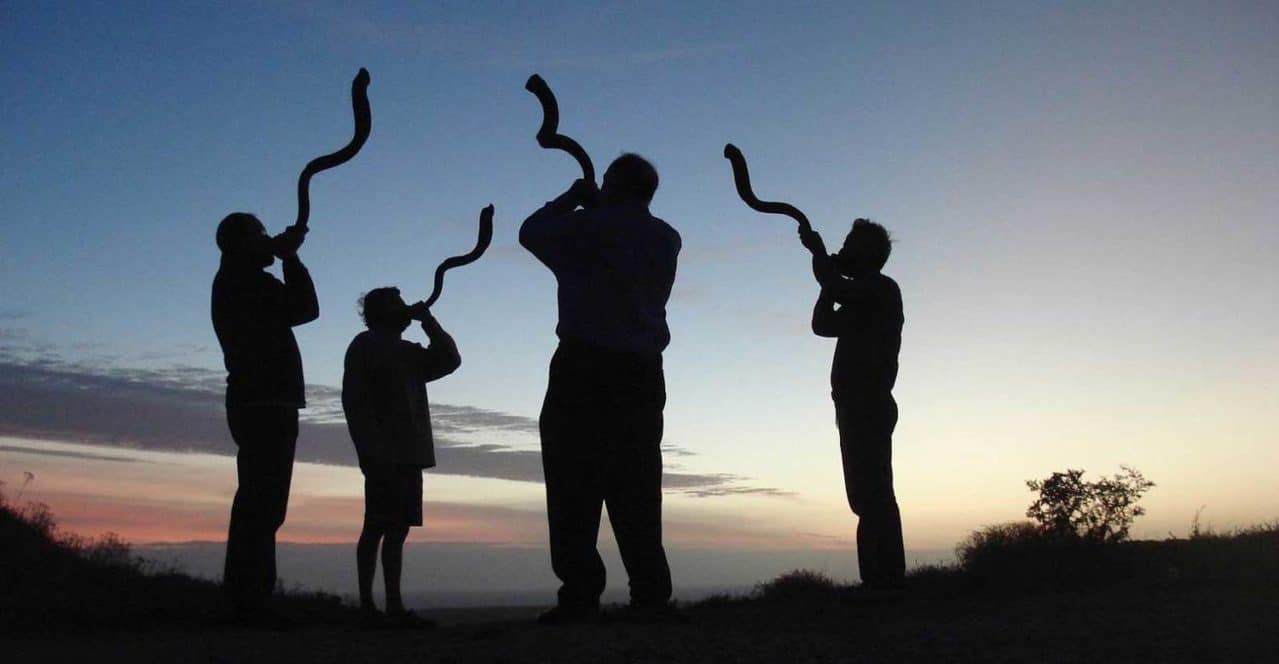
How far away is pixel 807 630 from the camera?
595 centimetres

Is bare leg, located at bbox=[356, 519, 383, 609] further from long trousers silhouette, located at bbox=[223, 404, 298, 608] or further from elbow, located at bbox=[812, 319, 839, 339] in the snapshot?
elbow, located at bbox=[812, 319, 839, 339]

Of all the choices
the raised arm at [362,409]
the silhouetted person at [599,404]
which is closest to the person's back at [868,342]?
the silhouetted person at [599,404]

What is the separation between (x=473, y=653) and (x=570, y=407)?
1570mm

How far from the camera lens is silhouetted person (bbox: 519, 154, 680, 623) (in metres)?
6.05

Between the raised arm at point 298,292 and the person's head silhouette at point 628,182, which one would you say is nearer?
the person's head silhouette at point 628,182

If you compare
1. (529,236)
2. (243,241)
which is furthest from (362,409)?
(529,236)

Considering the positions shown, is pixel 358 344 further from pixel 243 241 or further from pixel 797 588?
pixel 797 588

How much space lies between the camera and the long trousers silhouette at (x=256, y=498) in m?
6.51

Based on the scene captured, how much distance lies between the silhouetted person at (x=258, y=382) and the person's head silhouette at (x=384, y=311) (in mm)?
632

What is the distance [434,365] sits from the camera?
24.5 ft

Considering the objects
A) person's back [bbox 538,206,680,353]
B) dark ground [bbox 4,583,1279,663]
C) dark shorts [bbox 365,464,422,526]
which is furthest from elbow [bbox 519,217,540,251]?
dark ground [bbox 4,583,1279,663]

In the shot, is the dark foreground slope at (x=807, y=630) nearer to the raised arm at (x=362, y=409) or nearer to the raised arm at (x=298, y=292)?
the raised arm at (x=362, y=409)

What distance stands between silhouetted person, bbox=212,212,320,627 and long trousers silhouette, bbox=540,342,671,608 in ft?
5.56

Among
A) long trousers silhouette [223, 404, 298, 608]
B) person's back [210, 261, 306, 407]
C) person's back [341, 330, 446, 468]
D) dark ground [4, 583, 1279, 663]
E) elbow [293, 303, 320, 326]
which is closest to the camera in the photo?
dark ground [4, 583, 1279, 663]
